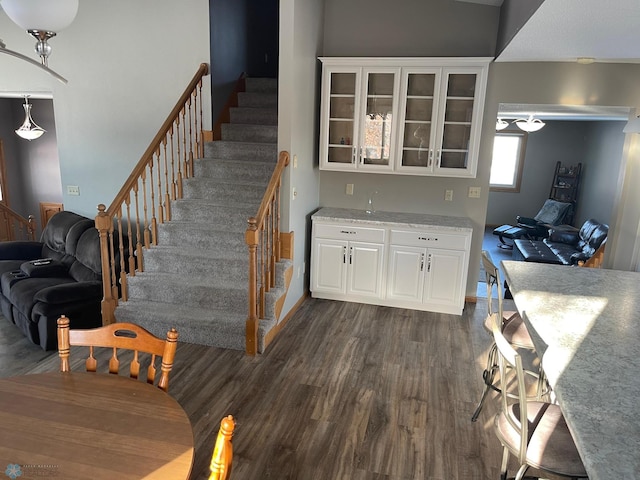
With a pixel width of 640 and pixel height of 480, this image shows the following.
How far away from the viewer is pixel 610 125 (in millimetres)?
7449

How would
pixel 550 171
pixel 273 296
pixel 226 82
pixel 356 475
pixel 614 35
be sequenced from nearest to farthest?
pixel 356 475 → pixel 614 35 → pixel 273 296 → pixel 226 82 → pixel 550 171

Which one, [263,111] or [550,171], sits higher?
[263,111]

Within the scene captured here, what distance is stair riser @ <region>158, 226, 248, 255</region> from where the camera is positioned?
403 centimetres

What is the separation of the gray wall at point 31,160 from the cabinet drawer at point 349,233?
541 centimetres

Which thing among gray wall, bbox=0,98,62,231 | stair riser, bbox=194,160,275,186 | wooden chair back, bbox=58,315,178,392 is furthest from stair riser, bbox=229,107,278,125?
gray wall, bbox=0,98,62,231

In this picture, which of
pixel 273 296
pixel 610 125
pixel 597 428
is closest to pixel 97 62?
pixel 273 296

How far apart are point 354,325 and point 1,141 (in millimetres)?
7008

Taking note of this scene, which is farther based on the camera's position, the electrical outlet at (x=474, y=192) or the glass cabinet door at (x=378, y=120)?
the electrical outlet at (x=474, y=192)

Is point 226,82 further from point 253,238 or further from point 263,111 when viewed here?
point 253,238

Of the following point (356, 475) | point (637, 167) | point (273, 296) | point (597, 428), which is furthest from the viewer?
point (637, 167)

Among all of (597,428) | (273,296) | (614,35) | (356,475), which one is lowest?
(356,475)

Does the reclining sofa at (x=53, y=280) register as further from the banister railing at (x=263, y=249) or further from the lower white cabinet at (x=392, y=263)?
the lower white cabinet at (x=392, y=263)

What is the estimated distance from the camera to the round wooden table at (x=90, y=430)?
1270 mm

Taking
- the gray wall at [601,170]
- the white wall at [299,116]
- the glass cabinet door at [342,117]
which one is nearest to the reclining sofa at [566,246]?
the gray wall at [601,170]
